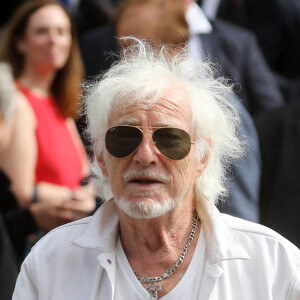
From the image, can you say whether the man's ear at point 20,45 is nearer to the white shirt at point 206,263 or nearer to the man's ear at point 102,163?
the man's ear at point 102,163

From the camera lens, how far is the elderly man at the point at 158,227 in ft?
10.3

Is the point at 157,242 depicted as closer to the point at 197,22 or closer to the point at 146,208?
the point at 146,208

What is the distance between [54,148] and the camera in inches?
216

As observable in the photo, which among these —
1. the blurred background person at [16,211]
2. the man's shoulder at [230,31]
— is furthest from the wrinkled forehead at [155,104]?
the man's shoulder at [230,31]

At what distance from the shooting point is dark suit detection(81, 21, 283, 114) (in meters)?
5.57

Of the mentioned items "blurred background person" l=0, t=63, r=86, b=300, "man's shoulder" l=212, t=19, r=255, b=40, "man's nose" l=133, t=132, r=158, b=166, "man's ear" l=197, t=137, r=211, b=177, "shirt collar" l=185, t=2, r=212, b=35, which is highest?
"shirt collar" l=185, t=2, r=212, b=35

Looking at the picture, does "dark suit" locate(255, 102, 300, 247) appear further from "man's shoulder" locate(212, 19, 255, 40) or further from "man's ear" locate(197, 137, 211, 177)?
"man's shoulder" locate(212, 19, 255, 40)

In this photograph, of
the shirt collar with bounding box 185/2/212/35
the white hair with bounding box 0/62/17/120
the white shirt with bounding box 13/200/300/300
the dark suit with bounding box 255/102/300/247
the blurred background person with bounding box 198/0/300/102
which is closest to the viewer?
the white shirt with bounding box 13/200/300/300

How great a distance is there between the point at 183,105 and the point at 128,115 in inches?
9.5

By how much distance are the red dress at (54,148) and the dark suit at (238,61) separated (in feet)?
1.38

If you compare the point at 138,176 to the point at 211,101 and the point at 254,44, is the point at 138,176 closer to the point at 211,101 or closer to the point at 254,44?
the point at 211,101

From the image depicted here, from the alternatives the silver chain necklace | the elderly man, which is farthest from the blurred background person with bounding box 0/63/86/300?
the silver chain necklace

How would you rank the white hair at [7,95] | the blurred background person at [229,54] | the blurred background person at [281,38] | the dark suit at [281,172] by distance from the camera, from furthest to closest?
the blurred background person at [281,38] < the blurred background person at [229,54] < the white hair at [7,95] < the dark suit at [281,172]

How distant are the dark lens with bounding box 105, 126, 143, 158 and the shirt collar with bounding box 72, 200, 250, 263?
32cm
